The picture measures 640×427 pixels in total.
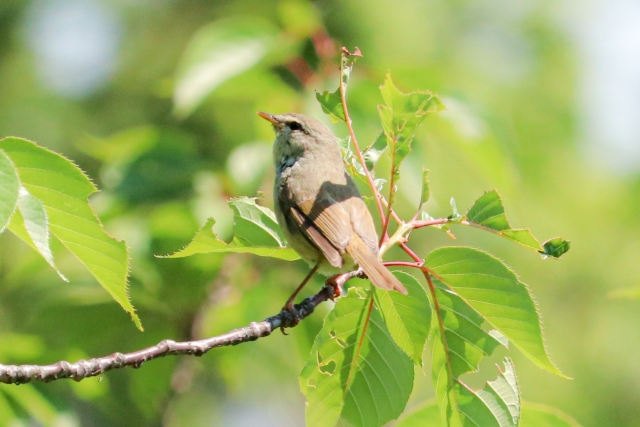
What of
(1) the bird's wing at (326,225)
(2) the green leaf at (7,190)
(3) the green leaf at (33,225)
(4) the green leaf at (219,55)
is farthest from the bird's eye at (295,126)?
(2) the green leaf at (7,190)

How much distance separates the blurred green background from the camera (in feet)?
11.8

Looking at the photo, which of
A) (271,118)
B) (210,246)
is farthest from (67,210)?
(271,118)

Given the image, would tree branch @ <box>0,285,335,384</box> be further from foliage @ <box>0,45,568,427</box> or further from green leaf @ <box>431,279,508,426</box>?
green leaf @ <box>431,279,508,426</box>

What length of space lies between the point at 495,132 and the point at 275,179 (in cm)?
121

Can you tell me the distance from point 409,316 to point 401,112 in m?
0.63

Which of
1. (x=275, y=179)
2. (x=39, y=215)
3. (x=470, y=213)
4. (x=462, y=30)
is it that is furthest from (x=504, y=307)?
(x=462, y=30)

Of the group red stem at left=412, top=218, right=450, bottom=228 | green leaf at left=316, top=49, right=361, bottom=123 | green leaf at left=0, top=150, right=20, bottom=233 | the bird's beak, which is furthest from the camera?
the bird's beak

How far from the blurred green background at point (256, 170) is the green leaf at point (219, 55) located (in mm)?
10

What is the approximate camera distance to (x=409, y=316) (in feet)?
6.68

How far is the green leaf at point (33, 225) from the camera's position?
1.60m

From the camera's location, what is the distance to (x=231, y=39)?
3.67 m

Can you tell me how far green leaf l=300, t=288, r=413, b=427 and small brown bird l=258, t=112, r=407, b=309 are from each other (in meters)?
0.21

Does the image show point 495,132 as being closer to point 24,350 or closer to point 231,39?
point 231,39

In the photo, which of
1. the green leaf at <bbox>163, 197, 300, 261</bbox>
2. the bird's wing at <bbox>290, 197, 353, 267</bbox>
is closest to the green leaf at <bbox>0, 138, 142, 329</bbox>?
the green leaf at <bbox>163, 197, 300, 261</bbox>
